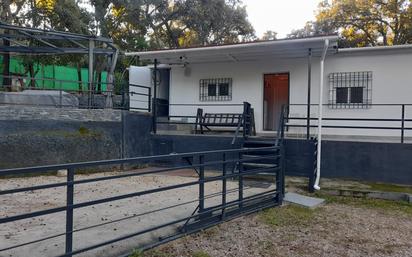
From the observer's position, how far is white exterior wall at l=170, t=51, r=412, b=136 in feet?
33.0

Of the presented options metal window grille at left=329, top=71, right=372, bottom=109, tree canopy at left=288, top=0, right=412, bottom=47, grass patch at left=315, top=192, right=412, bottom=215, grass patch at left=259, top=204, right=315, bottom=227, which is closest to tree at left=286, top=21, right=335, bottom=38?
tree canopy at left=288, top=0, right=412, bottom=47

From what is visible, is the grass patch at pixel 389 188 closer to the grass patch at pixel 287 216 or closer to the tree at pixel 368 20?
the grass patch at pixel 287 216

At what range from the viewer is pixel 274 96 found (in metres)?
12.8

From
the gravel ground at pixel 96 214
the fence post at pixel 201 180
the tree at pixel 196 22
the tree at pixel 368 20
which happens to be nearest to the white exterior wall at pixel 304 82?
the gravel ground at pixel 96 214

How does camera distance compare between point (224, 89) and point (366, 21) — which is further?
point (366, 21)

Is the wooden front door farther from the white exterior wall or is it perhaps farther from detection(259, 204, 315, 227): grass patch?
detection(259, 204, 315, 227): grass patch

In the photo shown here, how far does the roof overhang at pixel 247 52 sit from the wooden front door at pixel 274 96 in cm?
131

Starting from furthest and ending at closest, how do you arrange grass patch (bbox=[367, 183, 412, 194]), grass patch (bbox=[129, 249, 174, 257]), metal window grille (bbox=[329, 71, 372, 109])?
metal window grille (bbox=[329, 71, 372, 109]) < grass patch (bbox=[367, 183, 412, 194]) < grass patch (bbox=[129, 249, 174, 257])

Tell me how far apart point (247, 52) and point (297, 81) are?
1850 mm

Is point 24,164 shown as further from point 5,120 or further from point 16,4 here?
point 16,4

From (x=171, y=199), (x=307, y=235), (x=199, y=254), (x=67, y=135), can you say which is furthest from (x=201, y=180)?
(x=67, y=135)

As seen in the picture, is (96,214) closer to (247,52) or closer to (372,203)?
(372,203)

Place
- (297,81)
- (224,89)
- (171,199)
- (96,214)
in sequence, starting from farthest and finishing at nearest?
1. (224,89)
2. (297,81)
3. (171,199)
4. (96,214)

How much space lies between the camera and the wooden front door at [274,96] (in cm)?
1243
